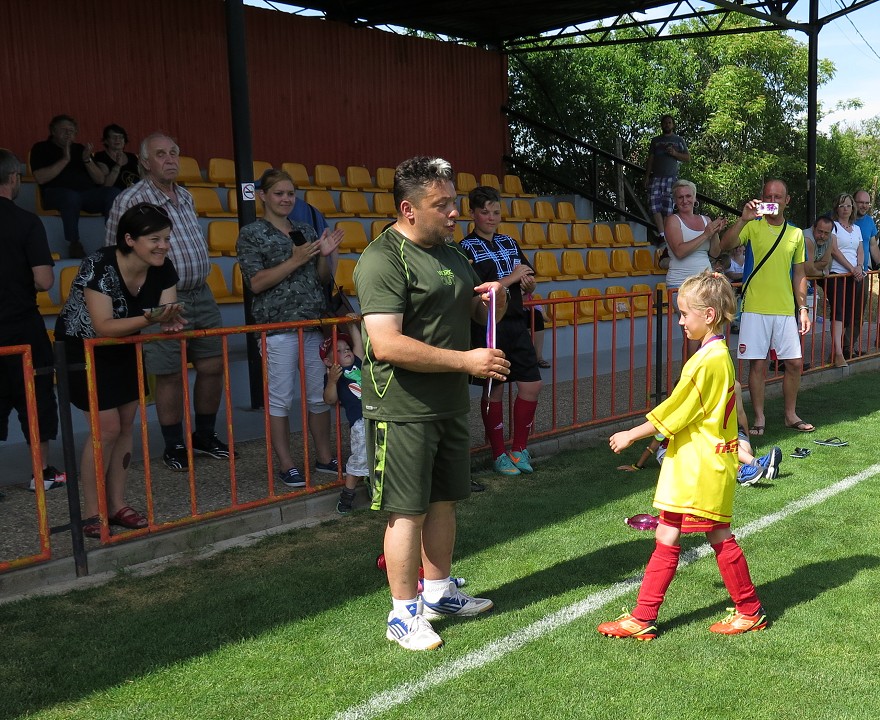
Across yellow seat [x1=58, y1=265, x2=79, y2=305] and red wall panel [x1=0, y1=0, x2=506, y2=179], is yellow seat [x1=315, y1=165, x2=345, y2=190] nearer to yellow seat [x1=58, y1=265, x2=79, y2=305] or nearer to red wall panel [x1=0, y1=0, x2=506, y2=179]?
red wall panel [x1=0, y1=0, x2=506, y2=179]

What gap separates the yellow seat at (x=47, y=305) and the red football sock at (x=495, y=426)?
13.5 ft

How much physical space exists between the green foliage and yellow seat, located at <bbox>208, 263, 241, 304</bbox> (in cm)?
1302

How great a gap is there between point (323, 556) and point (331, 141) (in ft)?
37.2

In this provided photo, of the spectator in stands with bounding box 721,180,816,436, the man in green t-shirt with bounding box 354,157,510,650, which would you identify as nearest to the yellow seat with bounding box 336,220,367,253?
the spectator in stands with bounding box 721,180,816,436

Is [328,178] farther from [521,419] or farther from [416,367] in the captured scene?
[416,367]

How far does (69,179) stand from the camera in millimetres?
9141

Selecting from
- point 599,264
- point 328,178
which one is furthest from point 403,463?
point 599,264

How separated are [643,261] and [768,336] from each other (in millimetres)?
7944

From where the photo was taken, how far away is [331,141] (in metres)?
14.9

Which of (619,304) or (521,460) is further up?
(619,304)

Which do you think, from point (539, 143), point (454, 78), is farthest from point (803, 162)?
point (454, 78)

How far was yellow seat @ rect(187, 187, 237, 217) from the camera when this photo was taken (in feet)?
35.6

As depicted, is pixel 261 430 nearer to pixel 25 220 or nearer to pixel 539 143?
pixel 25 220

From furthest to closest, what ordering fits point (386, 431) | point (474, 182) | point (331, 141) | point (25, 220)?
point (474, 182), point (331, 141), point (25, 220), point (386, 431)
